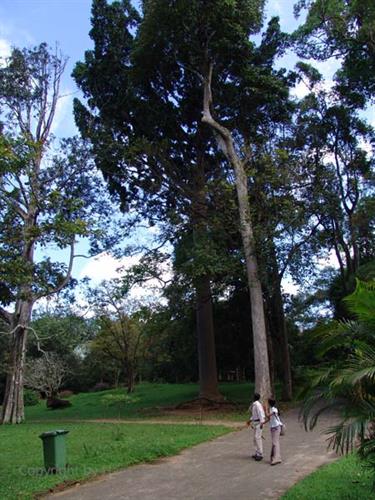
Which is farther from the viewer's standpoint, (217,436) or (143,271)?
(143,271)

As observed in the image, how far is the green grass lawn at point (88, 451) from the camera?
357 inches

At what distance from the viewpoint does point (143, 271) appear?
23703 millimetres

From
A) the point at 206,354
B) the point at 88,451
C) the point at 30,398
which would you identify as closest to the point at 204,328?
the point at 206,354

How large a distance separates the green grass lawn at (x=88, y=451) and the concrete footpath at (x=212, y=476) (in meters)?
0.44

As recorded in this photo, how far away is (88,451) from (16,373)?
49.8 feet

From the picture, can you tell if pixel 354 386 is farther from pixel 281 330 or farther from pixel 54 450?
pixel 281 330

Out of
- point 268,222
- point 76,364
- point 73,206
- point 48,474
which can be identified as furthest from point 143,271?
point 76,364

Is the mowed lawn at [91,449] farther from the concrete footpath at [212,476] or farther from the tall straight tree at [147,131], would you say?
the tall straight tree at [147,131]

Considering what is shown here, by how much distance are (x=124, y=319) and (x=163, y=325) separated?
44.8 ft

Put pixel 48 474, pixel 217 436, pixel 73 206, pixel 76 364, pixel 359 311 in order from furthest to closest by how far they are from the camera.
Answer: pixel 76 364
pixel 217 436
pixel 73 206
pixel 48 474
pixel 359 311

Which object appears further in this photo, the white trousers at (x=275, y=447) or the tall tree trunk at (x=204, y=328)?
the tall tree trunk at (x=204, y=328)

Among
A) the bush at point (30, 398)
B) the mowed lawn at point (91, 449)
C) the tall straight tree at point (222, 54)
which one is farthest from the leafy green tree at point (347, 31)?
the bush at point (30, 398)

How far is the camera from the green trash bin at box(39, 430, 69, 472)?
9797 millimetres

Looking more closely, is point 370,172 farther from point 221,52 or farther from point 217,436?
point 217,436
